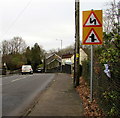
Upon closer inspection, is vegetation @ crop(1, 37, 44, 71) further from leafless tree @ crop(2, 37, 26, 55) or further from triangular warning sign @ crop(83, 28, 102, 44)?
triangular warning sign @ crop(83, 28, 102, 44)

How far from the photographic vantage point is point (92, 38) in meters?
7.20

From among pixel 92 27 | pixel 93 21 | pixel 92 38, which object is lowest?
pixel 92 38

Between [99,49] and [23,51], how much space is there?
80.7 meters

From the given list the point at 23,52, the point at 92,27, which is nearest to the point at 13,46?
the point at 23,52

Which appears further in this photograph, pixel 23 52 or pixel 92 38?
pixel 23 52

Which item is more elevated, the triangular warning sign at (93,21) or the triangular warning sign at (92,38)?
the triangular warning sign at (93,21)

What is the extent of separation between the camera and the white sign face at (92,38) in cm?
714

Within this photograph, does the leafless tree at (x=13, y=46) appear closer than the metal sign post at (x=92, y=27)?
No

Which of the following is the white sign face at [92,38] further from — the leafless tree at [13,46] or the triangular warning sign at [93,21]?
the leafless tree at [13,46]

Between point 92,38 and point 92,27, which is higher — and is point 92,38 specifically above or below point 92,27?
below

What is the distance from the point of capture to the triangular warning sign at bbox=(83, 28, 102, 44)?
7.14 metres

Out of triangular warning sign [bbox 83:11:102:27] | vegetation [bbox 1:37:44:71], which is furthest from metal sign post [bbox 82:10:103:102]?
vegetation [bbox 1:37:44:71]

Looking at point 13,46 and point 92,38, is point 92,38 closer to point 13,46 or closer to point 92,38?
point 92,38

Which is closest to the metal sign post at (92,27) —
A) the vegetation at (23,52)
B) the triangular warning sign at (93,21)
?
the triangular warning sign at (93,21)
